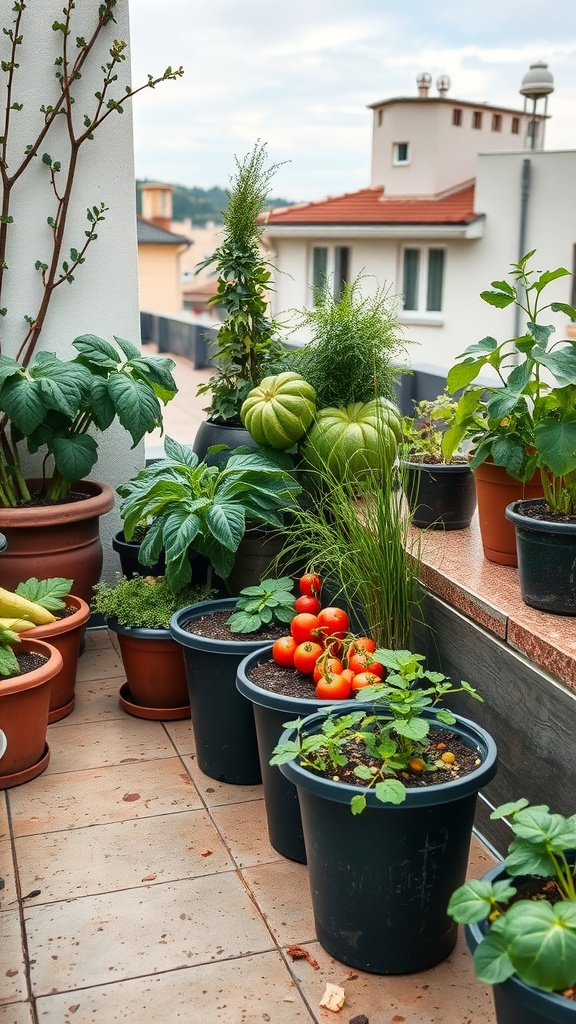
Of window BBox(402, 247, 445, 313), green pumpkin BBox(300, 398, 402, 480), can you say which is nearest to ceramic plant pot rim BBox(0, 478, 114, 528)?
green pumpkin BBox(300, 398, 402, 480)

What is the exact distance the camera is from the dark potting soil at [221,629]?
8.29ft

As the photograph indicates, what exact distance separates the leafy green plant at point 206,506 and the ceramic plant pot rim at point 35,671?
1.19 ft

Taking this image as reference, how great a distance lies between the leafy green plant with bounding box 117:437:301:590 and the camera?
2.61 meters

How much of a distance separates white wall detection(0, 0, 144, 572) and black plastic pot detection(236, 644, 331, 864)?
177cm

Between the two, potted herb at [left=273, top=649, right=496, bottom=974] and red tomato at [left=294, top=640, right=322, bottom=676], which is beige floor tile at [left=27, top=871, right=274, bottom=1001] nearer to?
potted herb at [left=273, top=649, right=496, bottom=974]

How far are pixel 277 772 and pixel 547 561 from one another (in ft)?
2.49

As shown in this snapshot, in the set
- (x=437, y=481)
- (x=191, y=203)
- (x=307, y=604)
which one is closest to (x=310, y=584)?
(x=307, y=604)

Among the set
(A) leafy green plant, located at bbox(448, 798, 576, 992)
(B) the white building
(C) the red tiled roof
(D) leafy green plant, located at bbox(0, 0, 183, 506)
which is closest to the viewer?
(A) leafy green plant, located at bbox(448, 798, 576, 992)

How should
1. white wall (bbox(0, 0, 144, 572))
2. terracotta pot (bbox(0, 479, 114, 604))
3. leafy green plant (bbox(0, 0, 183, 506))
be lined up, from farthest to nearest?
white wall (bbox(0, 0, 144, 572)), terracotta pot (bbox(0, 479, 114, 604)), leafy green plant (bbox(0, 0, 183, 506))

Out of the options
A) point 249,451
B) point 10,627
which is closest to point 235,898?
point 10,627

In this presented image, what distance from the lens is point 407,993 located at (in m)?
1.76

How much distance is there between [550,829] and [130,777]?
4.83ft

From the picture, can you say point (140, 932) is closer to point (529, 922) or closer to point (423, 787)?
point (423, 787)

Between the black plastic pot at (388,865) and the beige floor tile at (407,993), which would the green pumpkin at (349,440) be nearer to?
the black plastic pot at (388,865)
